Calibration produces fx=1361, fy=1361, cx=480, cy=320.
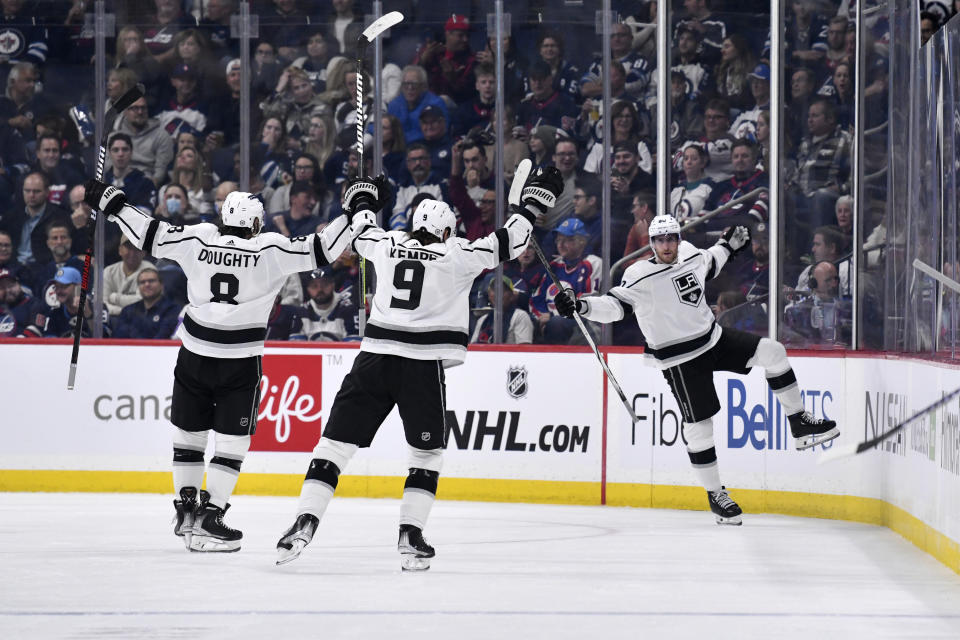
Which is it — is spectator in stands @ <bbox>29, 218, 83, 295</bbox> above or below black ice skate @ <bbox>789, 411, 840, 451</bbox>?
above

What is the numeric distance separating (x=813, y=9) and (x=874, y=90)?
0.55 meters

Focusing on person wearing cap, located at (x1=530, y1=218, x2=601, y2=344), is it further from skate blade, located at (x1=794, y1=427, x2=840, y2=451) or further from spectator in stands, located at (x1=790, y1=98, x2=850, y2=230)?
skate blade, located at (x1=794, y1=427, x2=840, y2=451)

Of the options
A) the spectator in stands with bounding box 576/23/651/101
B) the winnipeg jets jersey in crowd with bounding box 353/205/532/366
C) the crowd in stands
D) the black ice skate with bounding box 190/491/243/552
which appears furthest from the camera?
the spectator in stands with bounding box 576/23/651/101

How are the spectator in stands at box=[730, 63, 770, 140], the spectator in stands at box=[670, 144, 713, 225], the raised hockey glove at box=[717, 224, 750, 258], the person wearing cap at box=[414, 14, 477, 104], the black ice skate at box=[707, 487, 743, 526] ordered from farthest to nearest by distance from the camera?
the person wearing cap at box=[414, 14, 477, 104]
the spectator in stands at box=[670, 144, 713, 225]
the spectator in stands at box=[730, 63, 770, 140]
the raised hockey glove at box=[717, 224, 750, 258]
the black ice skate at box=[707, 487, 743, 526]

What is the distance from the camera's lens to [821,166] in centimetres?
639

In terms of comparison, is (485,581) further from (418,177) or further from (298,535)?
(418,177)

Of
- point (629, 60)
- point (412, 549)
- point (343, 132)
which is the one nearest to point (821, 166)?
point (629, 60)

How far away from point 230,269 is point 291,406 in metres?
2.14

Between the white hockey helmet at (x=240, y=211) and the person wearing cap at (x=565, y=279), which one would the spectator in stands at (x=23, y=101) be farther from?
the white hockey helmet at (x=240, y=211)

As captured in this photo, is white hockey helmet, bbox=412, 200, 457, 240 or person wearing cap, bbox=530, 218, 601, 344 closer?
white hockey helmet, bbox=412, 200, 457, 240

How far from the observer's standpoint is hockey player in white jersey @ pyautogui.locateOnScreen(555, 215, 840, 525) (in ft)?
19.1

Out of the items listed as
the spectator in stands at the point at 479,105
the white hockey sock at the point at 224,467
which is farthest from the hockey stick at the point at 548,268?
the spectator in stands at the point at 479,105

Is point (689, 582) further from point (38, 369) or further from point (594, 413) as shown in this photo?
point (38, 369)

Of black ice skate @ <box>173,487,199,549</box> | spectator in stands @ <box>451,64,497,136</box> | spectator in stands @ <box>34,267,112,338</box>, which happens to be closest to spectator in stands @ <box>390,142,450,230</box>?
spectator in stands @ <box>451,64,497,136</box>
